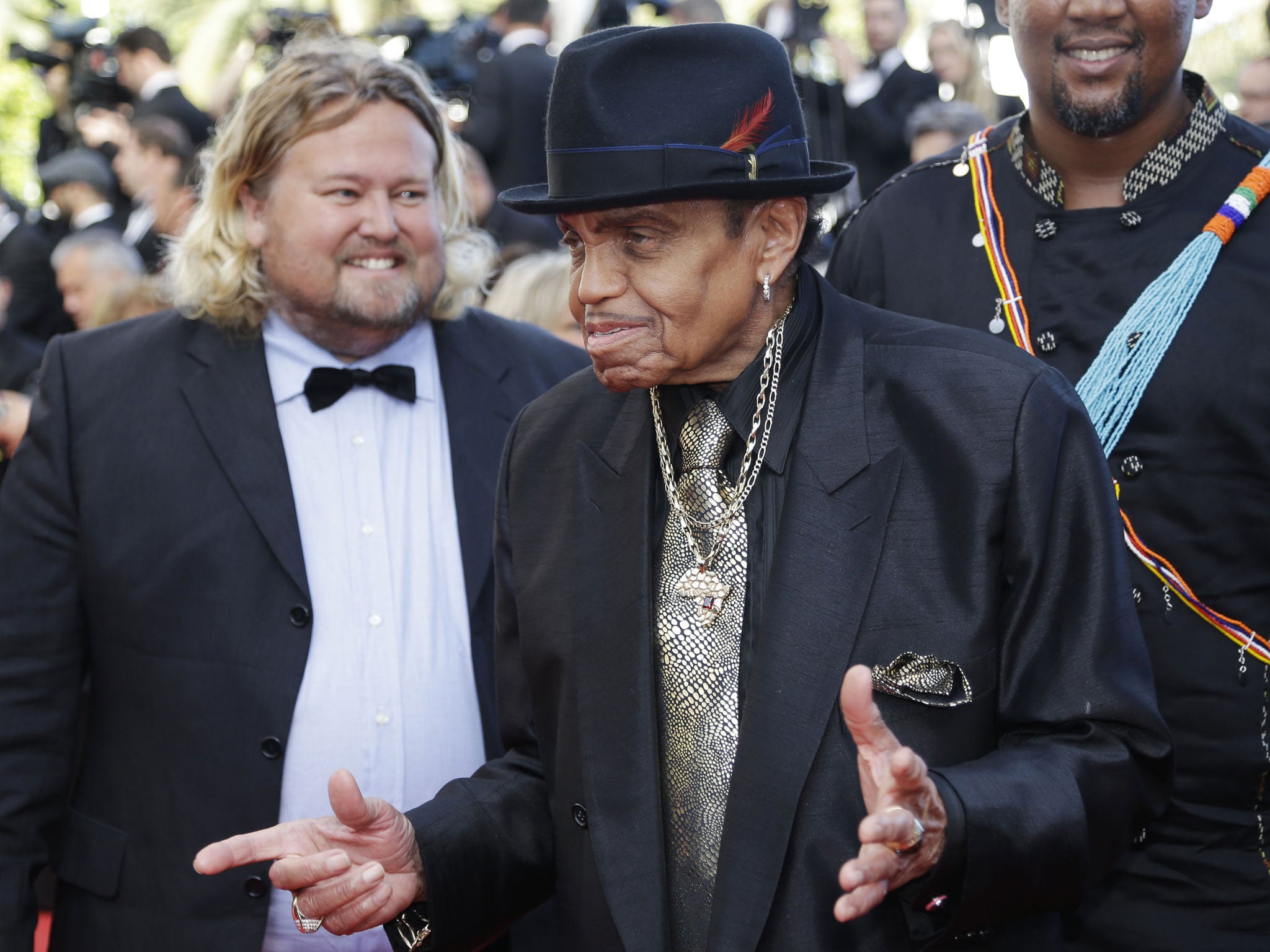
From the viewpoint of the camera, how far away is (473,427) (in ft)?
11.1

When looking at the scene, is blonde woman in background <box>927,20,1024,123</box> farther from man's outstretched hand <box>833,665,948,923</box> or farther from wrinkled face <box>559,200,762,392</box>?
man's outstretched hand <box>833,665,948,923</box>

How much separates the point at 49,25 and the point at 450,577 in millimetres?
10463

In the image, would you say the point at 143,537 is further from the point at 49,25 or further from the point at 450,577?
the point at 49,25

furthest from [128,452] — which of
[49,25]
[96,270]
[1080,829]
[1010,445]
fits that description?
[49,25]

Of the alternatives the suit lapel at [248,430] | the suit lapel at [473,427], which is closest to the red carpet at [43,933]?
the suit lapel at [248,430]

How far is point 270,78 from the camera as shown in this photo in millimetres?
3420

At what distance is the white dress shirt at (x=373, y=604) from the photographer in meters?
3.02

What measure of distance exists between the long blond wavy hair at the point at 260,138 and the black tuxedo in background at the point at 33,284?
613cm

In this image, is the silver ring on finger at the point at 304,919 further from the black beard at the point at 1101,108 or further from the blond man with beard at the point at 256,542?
the black beard at the point at 1101,108

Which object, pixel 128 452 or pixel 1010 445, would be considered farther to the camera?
pixel 128 452

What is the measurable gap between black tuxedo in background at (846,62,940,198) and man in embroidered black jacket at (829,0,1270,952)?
5.67m

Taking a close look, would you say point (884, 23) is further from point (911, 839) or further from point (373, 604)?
point (911, 839)

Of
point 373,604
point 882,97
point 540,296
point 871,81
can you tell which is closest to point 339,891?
point 373,604

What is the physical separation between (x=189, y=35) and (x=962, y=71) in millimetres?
17162
